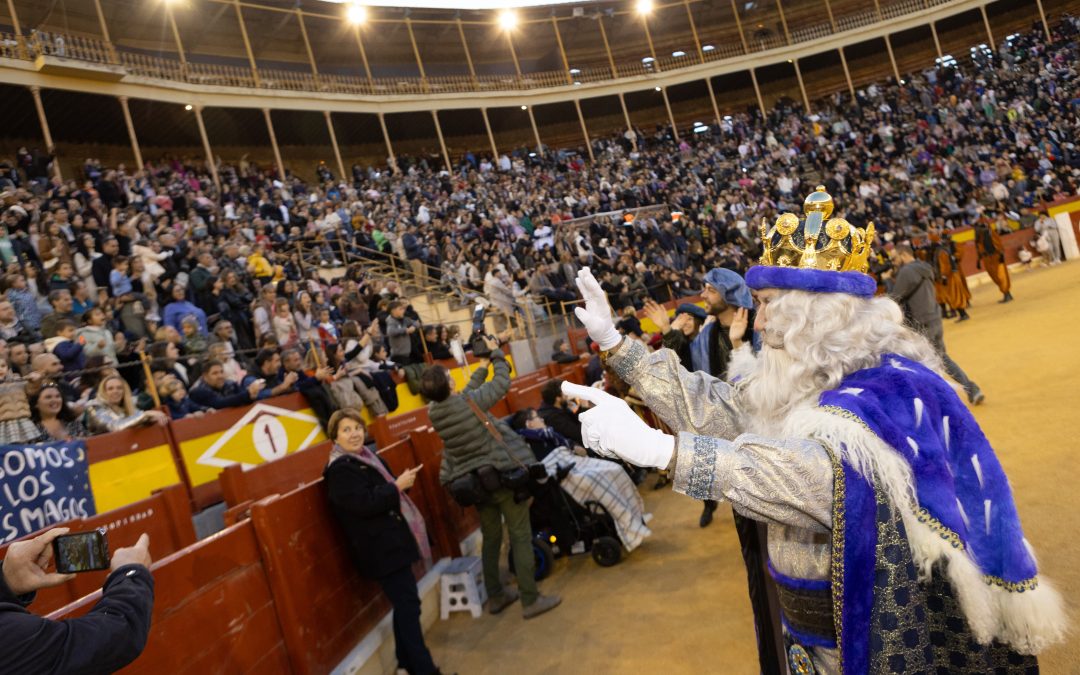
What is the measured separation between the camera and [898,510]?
5.16ft

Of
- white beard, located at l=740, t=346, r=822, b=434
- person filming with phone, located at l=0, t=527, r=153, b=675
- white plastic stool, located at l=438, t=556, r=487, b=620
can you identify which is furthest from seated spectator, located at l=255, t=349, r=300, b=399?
white beard, located at l=740, t=346, r=822, b=434

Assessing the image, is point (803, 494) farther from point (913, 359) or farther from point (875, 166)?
point (875, 166)

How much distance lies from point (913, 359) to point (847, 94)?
111 feet

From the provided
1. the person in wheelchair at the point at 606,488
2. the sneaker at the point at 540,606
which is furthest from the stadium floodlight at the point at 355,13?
the sneaker at the point at 540,606

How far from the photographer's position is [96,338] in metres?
6.62

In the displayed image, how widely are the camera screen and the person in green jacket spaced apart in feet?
9.93

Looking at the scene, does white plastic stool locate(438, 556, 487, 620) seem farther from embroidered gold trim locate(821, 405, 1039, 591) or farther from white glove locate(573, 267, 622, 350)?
embroidered gold trim locate(821, 405, 1039, 591)

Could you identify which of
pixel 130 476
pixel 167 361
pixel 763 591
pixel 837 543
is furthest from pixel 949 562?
pixel 167 361

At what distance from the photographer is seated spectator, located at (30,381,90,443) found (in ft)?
17.2

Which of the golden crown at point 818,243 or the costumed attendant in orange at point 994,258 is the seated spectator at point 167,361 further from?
the costumed attendant in orange at point 994,258

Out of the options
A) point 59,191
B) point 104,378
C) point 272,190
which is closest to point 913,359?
point 104,378

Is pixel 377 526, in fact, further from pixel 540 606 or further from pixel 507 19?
pixel 507 19

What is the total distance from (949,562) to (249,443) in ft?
20.7

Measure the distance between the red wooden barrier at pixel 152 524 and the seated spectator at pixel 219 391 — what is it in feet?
7.49
